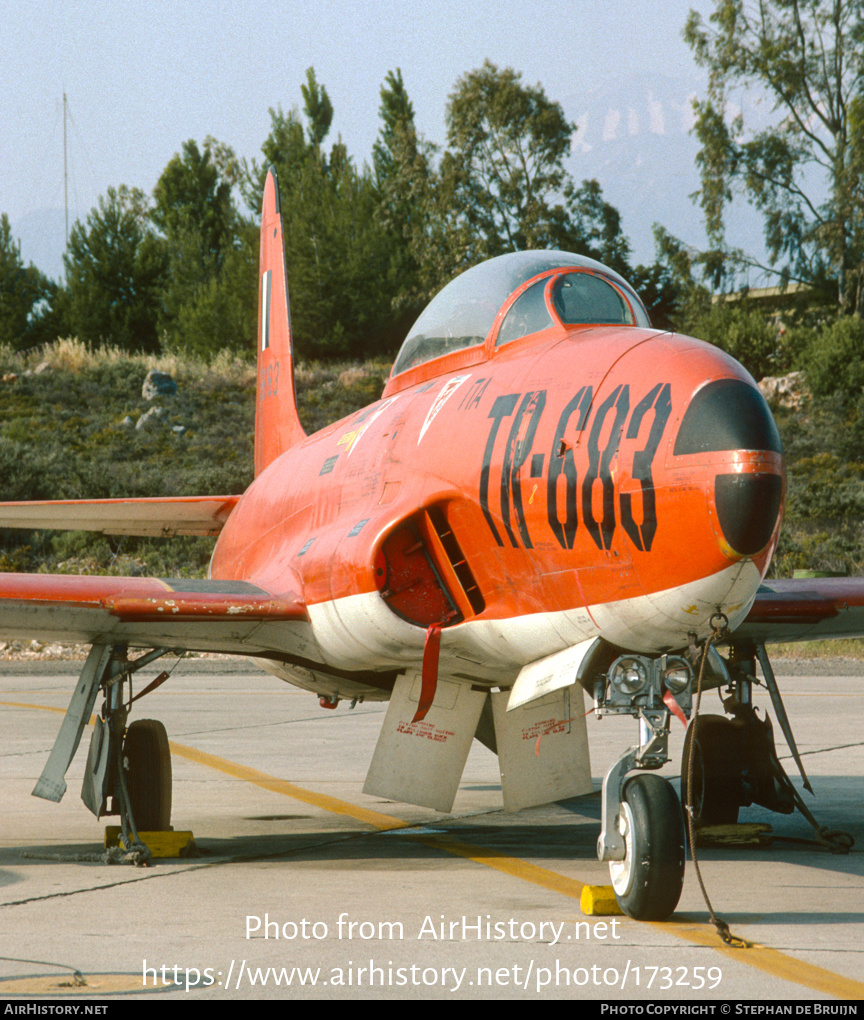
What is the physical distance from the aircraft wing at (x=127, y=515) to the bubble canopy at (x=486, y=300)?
3.72 m

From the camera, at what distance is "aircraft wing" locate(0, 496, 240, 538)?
949 centimetres

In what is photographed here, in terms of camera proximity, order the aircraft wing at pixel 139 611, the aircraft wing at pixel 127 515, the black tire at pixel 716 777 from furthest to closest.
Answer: the aircraft wing at pixel 127 515 → the black tire at pixel 716 777 → the aircraft wing at pixel 139 611

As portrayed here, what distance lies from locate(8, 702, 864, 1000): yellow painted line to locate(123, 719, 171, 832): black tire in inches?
59.9

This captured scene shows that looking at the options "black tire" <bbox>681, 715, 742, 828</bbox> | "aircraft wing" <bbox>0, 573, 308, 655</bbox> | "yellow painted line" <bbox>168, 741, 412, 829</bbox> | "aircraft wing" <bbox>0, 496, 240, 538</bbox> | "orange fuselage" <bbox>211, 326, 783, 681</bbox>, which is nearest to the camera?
"orange fuselage" <bbox>211, 326, 783, 681</bbox>

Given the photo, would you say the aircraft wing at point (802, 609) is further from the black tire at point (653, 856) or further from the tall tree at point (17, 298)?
the tall tree at point (17, 298)

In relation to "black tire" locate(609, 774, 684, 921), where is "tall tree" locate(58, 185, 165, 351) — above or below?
above

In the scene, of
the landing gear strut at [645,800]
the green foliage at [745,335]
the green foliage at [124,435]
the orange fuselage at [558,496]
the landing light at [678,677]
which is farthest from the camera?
the green foliage at [745,335]

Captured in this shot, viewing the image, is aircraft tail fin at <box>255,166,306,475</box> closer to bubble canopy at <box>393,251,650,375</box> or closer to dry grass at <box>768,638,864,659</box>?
bubble canopy at <box>393,251,650,375</box>

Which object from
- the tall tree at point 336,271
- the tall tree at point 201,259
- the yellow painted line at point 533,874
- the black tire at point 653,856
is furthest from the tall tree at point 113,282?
the black tire at point 653,856

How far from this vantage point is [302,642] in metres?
7.15

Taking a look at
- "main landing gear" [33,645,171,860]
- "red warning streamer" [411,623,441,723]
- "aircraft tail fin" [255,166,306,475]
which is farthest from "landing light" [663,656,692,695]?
"aircraft tail fin" [255,166,306,475]

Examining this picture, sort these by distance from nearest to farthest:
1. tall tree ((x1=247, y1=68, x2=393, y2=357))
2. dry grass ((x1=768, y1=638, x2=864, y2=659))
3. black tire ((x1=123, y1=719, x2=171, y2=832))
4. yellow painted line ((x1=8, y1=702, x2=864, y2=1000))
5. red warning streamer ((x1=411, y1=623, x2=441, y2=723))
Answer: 1. yellow painted line ((x1=8, y1=702, x2=864, y2=1000))
2. red warning streamer ((x1=411, y1=623, x2=441, y2=723))
3. black tire ((x1=123, y1=719, x2=171, y2=832))
4. dry grass ((x1=768, y1=638, x2=864, y2=659))
5. tall tree ((x1=247, y1=68, x2=393, y2=357))

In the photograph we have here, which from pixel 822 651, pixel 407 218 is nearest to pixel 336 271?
pixel 407 218

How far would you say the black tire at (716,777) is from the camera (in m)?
7.62
